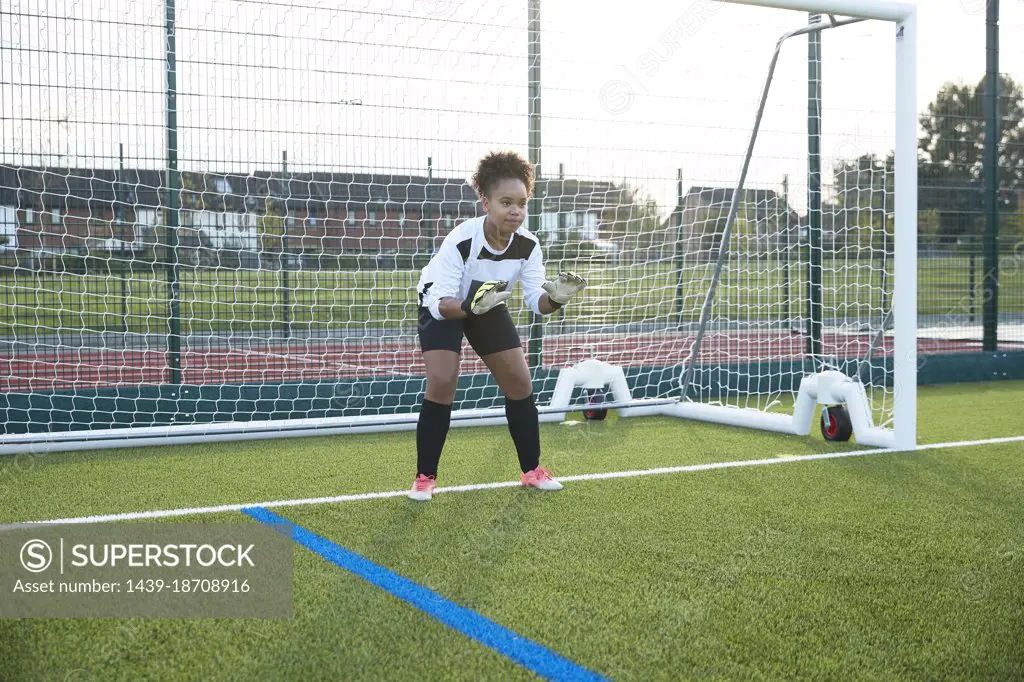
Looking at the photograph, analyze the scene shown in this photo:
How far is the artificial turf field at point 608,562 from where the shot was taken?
2.31 metres

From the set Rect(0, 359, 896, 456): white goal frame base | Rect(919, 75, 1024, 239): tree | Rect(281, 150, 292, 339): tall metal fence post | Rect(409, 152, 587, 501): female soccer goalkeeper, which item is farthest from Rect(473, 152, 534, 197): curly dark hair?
Rect(919, 75, 1024, 239): tree

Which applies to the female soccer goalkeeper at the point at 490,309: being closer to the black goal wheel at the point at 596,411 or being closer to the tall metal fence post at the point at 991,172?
the black goal wheel at the point at 596,411

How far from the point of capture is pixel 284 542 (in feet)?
11.1

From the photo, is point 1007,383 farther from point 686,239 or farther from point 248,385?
point 248,385

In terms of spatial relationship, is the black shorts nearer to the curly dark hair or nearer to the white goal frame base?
the curly dark hair

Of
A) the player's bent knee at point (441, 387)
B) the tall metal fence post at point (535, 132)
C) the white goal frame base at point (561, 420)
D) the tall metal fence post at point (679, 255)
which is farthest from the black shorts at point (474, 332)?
the tall metal fence post at point (679, 255)

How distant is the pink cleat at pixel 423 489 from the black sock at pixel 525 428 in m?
0.45

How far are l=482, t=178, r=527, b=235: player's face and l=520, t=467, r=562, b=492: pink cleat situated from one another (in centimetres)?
119

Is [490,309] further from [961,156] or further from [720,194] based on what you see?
[961,156]

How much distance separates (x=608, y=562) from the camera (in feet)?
10.3

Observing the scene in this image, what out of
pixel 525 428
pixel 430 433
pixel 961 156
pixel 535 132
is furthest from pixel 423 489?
pixel 961 156

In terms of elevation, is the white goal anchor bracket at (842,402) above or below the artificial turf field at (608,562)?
above

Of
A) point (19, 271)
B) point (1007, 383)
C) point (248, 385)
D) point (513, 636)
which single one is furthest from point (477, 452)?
point (1007, 383)

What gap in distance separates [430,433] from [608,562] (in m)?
1.27
